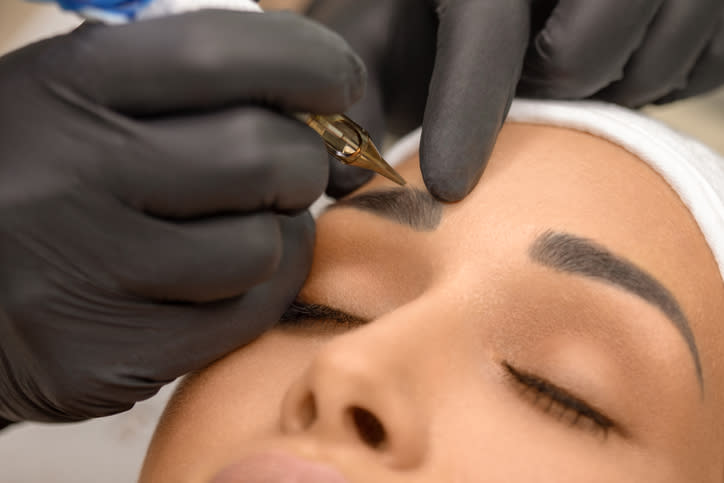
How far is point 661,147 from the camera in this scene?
0.80 m

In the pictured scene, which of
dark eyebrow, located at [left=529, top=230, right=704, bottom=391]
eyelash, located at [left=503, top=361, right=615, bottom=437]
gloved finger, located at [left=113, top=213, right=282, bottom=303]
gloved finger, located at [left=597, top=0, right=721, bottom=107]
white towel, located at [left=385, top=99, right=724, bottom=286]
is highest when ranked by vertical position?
gloved finger, located at [left=597, top=0, right=721, bottom=107]

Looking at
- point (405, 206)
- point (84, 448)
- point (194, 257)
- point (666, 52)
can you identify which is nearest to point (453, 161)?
point (405, 206)

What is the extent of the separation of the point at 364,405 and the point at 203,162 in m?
0.29

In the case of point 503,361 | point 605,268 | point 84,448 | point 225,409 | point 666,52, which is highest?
point 666,52

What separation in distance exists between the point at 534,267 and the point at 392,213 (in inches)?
7.6

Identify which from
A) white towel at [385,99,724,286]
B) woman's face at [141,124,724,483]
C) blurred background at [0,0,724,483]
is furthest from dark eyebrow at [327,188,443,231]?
blurred background at [0,0,724,483]

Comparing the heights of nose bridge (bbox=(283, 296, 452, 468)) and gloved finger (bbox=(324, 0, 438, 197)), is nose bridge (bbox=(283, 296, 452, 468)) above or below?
below

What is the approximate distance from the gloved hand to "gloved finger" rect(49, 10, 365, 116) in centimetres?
18

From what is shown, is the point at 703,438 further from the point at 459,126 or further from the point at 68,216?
the point at 68,216

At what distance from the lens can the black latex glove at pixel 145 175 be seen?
1.98 feet

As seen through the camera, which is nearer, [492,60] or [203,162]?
[203,162]

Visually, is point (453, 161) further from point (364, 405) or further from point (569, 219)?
point (364, 405)

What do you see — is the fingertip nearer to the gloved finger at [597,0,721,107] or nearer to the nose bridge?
the nose bridge

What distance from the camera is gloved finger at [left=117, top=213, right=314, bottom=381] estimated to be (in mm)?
707
